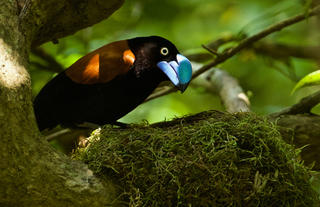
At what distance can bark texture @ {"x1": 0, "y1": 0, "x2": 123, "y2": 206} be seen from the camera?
196 centimetres

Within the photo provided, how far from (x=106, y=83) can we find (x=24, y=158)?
122 cm

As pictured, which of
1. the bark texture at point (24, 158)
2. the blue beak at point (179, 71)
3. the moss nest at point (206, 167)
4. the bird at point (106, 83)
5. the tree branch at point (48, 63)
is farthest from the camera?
the tree branch at point (48, 63)

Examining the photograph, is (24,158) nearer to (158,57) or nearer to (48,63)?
(158,57)

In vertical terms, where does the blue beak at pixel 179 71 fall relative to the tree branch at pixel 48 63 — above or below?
below

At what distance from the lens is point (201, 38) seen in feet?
20.7

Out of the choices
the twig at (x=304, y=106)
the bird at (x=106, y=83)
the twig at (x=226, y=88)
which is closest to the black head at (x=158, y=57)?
the bird at (x=106, y=83)

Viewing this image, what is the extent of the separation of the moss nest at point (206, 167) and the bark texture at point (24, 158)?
0.13 metres

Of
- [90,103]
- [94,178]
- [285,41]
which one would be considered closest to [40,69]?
[90,103]

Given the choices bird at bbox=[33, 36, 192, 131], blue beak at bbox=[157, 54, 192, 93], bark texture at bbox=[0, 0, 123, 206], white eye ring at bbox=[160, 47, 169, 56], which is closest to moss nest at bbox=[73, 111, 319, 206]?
bark texture at bbox=[0, 0, 123, 206]

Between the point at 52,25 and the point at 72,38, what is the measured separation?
1.76 meters

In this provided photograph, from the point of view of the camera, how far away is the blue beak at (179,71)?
2.97 m

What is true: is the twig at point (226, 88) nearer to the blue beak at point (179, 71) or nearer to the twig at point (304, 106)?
the twig at point (304, 106)

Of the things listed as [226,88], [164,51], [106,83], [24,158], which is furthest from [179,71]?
[24,158]

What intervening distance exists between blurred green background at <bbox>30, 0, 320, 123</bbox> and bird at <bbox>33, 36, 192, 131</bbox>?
1.01 metres
